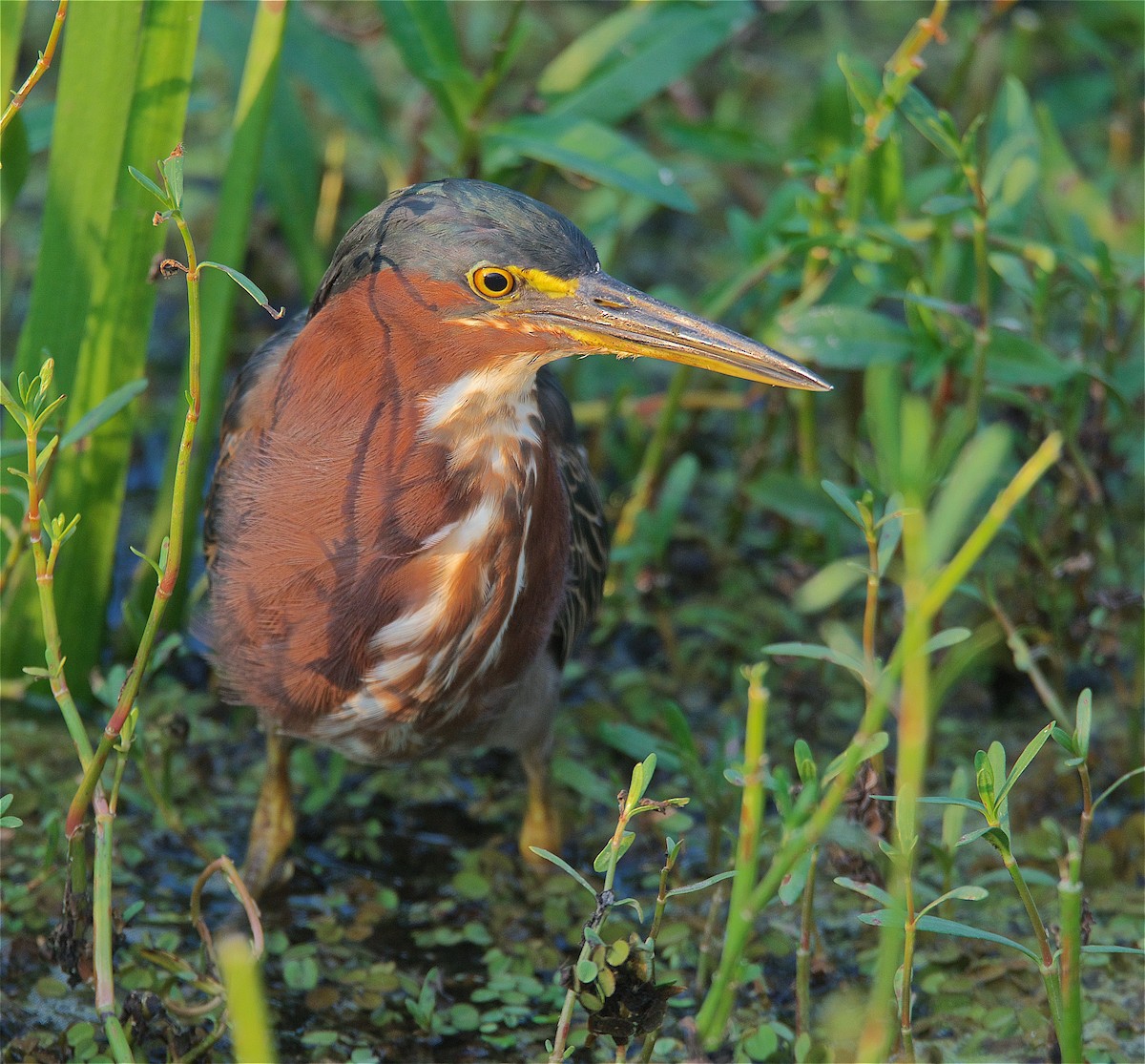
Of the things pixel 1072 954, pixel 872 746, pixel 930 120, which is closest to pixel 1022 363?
pixel 930 120

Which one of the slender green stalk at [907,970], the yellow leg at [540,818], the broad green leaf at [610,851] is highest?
the broad green leaf at [610,851]

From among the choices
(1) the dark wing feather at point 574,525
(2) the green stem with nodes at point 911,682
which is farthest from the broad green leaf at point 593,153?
(2) the green stem with nodes at point 911,682

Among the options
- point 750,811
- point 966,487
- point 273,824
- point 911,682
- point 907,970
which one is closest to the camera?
point 966,487

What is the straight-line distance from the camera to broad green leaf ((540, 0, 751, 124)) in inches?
164

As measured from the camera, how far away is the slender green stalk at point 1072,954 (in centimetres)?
207

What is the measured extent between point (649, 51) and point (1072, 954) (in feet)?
9.70

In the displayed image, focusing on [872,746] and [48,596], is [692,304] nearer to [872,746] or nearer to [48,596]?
[48,596]

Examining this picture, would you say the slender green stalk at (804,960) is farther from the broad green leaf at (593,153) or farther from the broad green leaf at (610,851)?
the broad green leaf at (593,153)

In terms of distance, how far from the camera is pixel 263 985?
325cm

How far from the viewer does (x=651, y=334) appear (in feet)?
9.29

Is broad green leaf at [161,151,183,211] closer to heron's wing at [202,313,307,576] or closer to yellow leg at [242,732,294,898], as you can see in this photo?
heron's wing at [202,313,307,576]

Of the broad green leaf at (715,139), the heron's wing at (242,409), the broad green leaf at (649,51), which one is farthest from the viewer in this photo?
the broad green leaf at (715,139)

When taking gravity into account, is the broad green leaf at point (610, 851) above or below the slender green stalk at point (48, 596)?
below

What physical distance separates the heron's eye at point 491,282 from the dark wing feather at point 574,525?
0.55m
